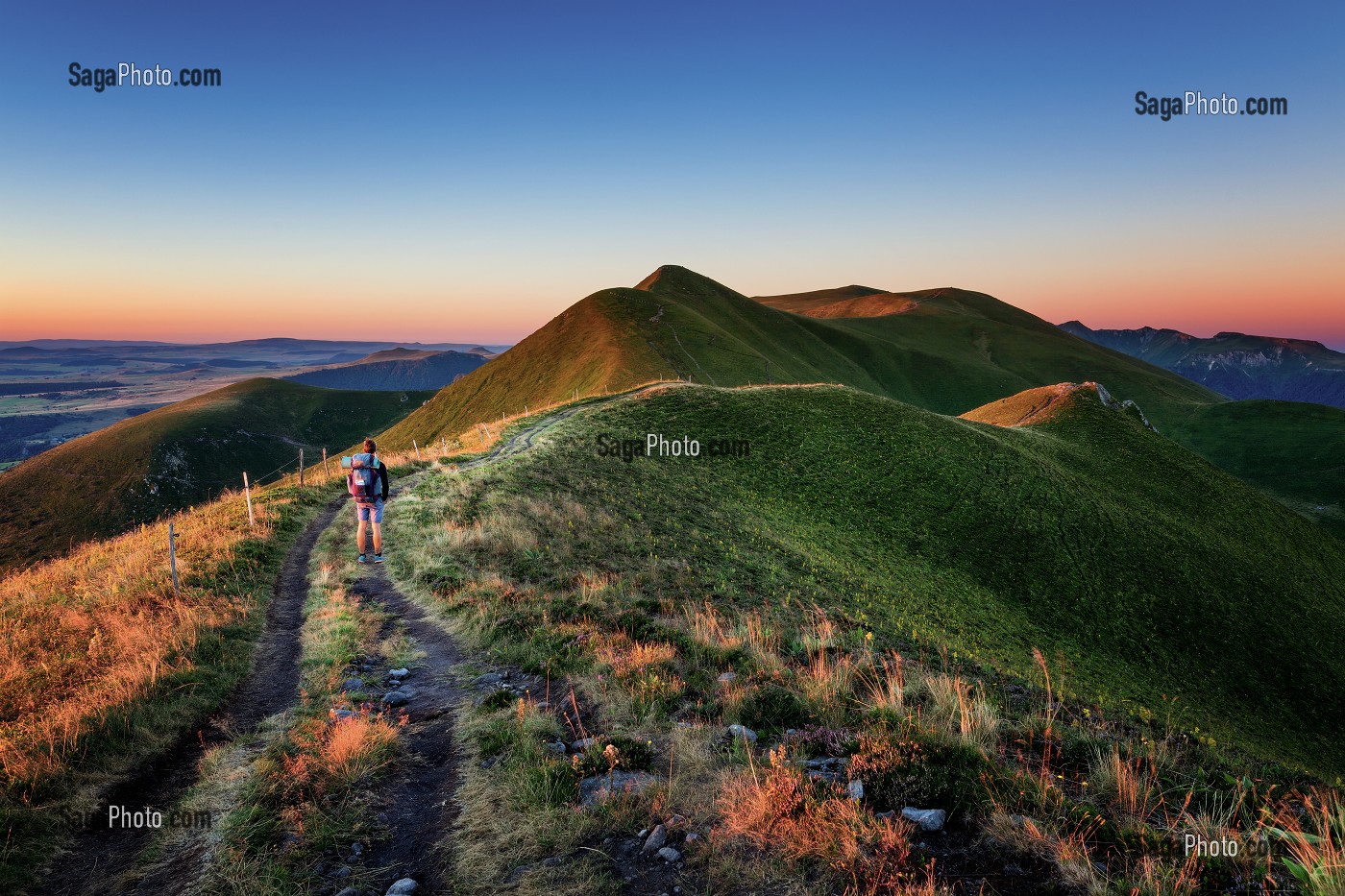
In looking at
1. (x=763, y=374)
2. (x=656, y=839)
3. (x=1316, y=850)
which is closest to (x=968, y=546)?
(x=1316, y=850)

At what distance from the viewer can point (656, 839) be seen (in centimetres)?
522

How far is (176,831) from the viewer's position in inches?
232

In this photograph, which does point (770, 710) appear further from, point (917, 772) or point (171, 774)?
point (171, 774)

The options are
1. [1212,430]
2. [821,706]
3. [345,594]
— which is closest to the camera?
[821,706]

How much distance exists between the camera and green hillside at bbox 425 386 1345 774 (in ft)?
64.5

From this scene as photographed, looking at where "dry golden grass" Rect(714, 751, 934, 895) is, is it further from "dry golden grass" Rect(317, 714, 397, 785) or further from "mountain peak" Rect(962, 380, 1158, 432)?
"mountain peak" Rect(962, 380, 1158, 432)

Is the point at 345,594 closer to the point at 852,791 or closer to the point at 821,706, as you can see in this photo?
the point at 821,706

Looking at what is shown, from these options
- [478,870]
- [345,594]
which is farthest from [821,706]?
[345,594]

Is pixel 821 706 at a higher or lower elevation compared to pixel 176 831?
higher

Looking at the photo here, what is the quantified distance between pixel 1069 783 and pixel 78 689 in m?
12.9

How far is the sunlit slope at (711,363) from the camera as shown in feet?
343

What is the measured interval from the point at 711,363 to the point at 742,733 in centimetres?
10129

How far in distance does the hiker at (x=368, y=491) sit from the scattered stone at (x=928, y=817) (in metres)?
16.3

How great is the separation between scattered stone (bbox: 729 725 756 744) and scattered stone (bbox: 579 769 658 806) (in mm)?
1241
